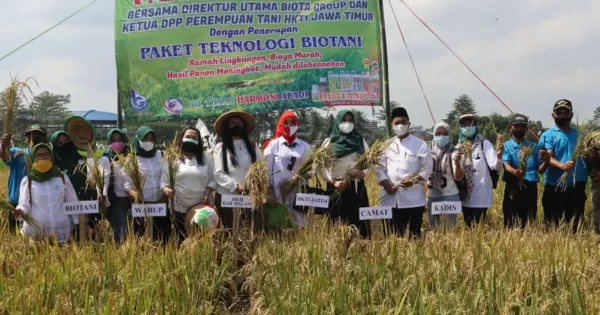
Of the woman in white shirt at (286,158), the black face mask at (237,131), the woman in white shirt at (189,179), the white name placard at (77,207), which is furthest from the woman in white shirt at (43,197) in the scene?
the woman in white shirt at (286,158)

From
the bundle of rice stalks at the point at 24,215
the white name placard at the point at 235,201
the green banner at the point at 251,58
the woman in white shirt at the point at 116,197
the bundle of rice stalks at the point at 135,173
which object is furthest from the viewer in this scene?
the green banner at the point at 251,58

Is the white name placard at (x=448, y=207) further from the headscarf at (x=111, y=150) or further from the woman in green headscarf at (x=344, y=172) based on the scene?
the headscarf at (x=111, y=150)

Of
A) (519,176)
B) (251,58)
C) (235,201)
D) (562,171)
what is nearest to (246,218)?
(235,201)

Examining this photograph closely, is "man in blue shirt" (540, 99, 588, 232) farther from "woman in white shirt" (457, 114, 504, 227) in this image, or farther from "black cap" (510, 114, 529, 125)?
"woman in white shirt" (457, 114, 504, 227)

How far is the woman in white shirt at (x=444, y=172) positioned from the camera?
5219mm

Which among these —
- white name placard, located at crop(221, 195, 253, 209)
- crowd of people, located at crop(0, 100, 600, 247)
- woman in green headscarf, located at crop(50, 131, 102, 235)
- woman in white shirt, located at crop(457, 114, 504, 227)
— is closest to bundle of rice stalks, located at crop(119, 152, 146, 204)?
crowd of people, located at crop(0, 100, 600, 247)

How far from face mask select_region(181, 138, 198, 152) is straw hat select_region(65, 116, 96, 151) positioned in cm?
132

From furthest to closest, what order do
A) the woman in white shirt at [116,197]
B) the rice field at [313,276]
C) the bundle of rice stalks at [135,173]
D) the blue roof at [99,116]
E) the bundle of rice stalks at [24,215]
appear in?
the blue roof at [99,116] < the woman in white shirt at [116,197] < the bundle of rice stalks at [135,173] < the bundle of rice stalks at [24,215] < the rice field at [313,276]

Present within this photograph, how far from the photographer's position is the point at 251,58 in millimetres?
8969

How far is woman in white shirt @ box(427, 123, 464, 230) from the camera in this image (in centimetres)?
522

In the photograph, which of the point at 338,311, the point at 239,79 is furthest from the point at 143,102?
the point at 338,311

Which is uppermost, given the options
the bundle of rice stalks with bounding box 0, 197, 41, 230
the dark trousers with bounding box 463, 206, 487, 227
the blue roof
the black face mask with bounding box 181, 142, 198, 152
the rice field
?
the blue roof

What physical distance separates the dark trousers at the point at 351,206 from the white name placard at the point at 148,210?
5.28 ft

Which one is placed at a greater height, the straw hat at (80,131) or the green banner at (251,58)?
the green banner at (251,58)
